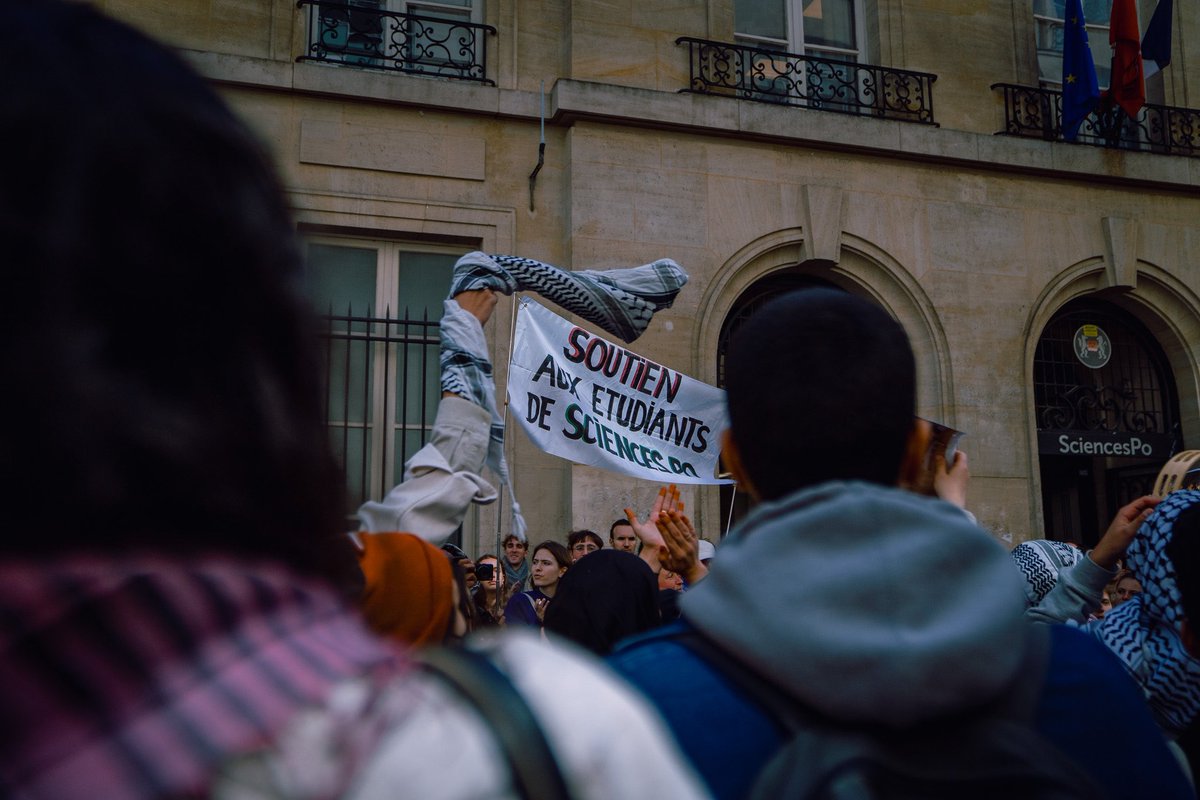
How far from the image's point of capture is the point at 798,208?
10.3m

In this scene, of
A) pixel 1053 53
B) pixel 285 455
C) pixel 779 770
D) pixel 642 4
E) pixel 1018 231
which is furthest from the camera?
pixel 1053 53

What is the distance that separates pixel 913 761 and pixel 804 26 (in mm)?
11120

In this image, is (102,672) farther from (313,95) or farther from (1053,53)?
(1053,53)

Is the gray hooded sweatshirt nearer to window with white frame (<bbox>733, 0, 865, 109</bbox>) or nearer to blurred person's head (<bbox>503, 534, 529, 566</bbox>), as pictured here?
blurred person's head (<bbox>503, 534, 529, 566</bbox>)

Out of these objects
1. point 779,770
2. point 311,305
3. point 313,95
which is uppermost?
point 313,95

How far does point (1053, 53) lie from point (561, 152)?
6032 mm

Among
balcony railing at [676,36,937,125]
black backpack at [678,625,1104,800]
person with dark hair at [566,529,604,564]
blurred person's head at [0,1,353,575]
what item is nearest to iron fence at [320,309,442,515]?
person with dark hair at [566,529,604,564]

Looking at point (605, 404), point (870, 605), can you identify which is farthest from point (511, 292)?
point (870, 605)

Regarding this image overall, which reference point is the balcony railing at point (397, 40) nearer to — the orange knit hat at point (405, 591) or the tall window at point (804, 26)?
the tall window at point (804, 26)

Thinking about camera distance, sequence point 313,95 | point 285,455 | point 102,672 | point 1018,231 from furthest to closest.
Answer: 1. point 1018,231
2. point 313,95
3. point 285,455
4. point 102,672

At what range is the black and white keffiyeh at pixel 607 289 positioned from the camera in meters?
4.33

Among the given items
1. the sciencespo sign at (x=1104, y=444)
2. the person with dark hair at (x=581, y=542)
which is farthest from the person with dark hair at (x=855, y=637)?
the sciencespo sign at (x=1104, y=444)

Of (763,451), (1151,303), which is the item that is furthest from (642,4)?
(763,451)

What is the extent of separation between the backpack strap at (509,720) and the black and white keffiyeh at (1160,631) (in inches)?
91.1
